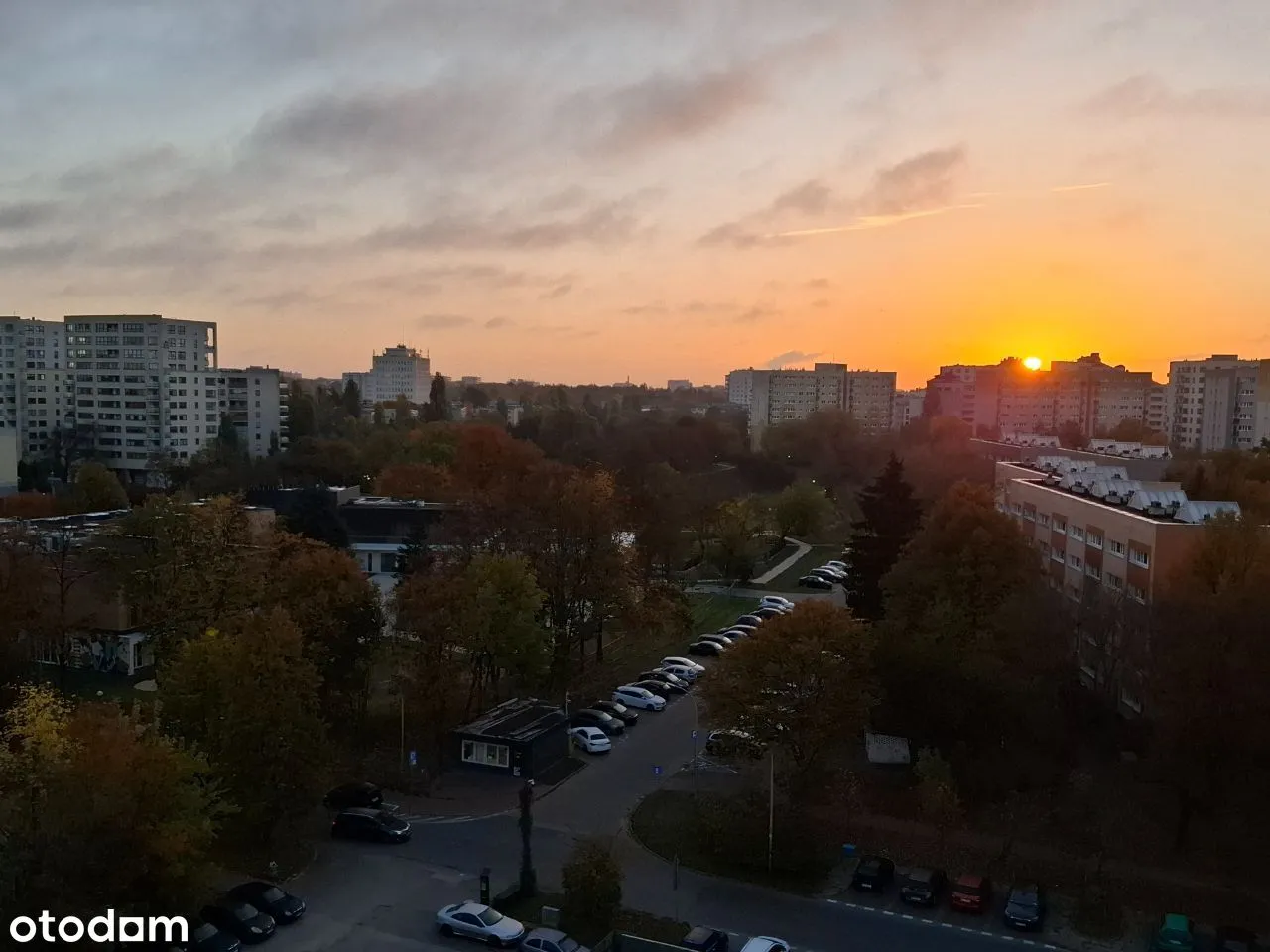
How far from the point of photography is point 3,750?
12.9 metres

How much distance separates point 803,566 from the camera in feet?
152

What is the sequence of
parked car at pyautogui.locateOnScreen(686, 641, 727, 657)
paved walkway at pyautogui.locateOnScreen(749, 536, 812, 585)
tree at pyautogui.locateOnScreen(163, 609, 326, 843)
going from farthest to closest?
paved walkway at pyautogui.locateOnScreen(749, 536, 812, 585) < parked car at pyautogui.locateOnScreen(686, 641, 727, 657) < tree at pyautogui.locateOnScreen(163, 609, 326, 843)

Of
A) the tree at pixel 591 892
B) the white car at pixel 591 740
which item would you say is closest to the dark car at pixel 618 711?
the white car at pixel 591 740

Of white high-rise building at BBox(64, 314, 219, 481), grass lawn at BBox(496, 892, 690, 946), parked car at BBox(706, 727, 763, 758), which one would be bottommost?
grass lawn at BBox(496, 892, 690, 946)

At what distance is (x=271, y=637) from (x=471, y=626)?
4.87 meters

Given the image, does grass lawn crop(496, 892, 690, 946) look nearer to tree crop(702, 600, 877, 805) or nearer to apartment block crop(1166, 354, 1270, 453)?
tree crop(702, 600, 877, 805)

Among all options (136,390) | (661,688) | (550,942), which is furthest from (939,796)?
(136,390)

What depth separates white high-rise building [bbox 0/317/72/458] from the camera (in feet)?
223

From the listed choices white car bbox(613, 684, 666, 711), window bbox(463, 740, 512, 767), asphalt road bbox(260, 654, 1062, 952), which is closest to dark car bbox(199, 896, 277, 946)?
asphalt road bbox(260, 654, 1062, 952)

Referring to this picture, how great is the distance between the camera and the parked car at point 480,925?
13.8 metres

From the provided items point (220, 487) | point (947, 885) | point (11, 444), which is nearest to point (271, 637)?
point (947, 885)

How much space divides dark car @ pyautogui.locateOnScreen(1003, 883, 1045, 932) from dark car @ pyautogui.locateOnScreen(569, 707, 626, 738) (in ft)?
33.1

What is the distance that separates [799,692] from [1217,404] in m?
83.2

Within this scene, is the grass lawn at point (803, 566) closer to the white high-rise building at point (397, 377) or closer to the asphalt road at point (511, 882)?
the asphalt road at point (511, 882)
